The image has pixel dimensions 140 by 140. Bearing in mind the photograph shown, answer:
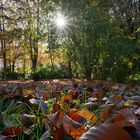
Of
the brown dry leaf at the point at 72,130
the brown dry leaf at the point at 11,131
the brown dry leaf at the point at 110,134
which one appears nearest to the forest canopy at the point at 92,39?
the brown dry leaf at the point at 11,131

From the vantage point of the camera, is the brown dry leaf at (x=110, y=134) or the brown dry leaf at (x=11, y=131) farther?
the brown dry leaf at (x=11, y=131)

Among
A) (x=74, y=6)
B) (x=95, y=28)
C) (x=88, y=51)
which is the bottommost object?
(x=88, y=51)

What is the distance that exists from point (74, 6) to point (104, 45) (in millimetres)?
2279

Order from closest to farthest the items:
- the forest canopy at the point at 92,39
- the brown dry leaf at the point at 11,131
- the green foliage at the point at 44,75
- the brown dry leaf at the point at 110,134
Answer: the brown dry leaf at the point at 110,134
the brown dry leaf at the point at 11,131
the forest canopy at the point at 92,39
the green foliage at the point at 44,75

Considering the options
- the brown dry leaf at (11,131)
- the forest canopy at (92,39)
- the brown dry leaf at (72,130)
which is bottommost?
the brown dry leaf at (11,131)

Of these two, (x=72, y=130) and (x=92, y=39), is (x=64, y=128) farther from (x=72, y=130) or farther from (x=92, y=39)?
(x=92, y=39)

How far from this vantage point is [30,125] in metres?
1.43

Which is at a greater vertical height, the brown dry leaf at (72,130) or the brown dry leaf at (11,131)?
the brown dry leaf at (72,130)

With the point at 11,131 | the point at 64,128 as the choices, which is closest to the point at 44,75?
the point at 11,131

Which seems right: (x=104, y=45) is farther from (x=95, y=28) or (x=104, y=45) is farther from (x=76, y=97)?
(x=76, y=97)

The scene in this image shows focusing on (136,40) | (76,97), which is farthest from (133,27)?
(76,97)

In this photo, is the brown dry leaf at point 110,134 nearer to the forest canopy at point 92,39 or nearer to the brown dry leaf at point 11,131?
the brown dry leaf at point 11,131

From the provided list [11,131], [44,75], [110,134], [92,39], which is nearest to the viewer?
[110,134]

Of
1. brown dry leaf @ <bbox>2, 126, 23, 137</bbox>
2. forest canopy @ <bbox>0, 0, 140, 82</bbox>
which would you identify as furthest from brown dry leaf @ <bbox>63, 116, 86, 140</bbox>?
forest canopy @ <bbox>0, 0, 140, 82</bbox>
